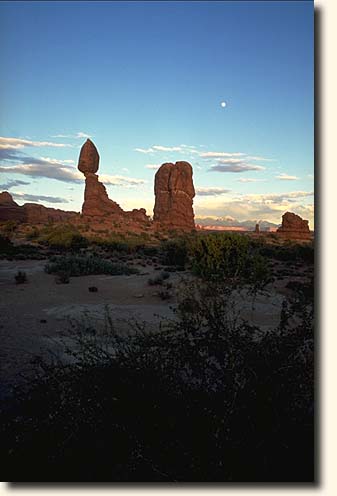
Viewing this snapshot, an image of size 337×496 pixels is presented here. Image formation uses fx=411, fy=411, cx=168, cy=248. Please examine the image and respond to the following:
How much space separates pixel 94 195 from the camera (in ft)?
207

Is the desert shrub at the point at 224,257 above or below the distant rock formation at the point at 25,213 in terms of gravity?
below

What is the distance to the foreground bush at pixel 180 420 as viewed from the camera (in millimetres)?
2332

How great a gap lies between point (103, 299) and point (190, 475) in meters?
9.82

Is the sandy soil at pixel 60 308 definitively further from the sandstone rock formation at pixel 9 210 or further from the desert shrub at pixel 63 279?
the sandstone rock formation at pixel 9 210

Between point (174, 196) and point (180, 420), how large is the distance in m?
61.8

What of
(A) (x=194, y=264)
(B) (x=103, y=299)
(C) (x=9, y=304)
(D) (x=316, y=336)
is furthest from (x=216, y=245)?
(D) (x=316, y=336)

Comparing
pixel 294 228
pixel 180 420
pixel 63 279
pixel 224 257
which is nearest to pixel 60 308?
pixel 63 279

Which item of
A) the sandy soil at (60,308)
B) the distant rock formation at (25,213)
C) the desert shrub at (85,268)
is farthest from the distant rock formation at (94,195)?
the sandy soil at (60,308)

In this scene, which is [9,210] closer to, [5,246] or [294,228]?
[5,246]

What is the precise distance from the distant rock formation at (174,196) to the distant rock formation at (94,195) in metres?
3.23

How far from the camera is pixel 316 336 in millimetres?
2264

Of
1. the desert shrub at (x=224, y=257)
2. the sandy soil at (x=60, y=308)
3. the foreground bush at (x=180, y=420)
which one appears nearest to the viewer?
the foreground bush at (x=180, y=420)

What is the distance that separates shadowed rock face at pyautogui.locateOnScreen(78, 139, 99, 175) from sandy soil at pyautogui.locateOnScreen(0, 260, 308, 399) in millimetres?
48036

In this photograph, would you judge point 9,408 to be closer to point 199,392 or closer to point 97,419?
point 97,419
